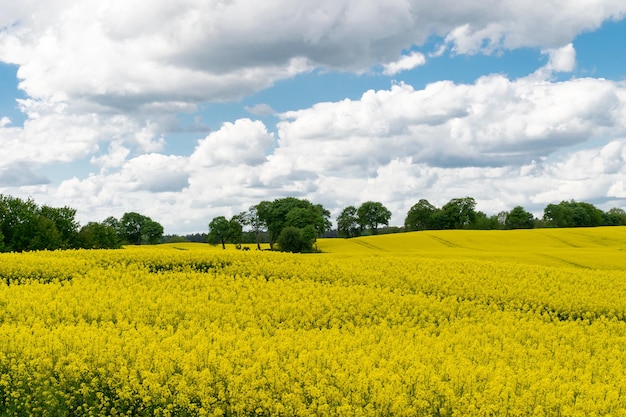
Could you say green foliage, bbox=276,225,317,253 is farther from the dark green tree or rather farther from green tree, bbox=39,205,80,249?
the dark green tree

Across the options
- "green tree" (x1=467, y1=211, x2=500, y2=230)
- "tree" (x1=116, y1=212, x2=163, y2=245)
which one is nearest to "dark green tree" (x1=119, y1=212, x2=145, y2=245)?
"tree" (x1=116, y1=212, x2=163, y2=245)

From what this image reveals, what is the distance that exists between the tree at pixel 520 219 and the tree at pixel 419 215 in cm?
1412

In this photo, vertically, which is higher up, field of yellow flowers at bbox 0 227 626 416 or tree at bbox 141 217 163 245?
tree at bbox 141 217 163 245

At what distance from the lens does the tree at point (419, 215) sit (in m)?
105

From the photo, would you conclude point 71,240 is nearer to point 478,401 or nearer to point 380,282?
point 380,282

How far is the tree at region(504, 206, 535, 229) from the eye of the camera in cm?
10506

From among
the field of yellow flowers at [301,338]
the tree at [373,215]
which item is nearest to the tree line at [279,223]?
the tree at [373,215]

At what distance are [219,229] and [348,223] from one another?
78.8ft

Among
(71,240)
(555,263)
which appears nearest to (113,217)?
(71,240)

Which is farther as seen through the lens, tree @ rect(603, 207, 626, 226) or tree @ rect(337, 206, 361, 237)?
tree @ rect(603, 207, 626, 226)

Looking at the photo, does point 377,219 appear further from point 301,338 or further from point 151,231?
point 301,338

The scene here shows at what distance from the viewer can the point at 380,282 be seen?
18578 mm

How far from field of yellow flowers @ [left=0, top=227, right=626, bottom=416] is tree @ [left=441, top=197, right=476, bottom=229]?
7885 cm

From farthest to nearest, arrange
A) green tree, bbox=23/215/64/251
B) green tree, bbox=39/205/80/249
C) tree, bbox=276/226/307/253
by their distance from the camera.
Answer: tree, bbox=276/226/307/253 < green tree, bbox=39/205/80/249 < green tree, bbox=23/215/64/251
